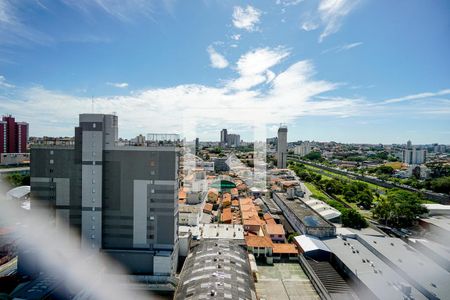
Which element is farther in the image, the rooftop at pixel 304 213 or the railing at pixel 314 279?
the rooftop at pixel 304 213

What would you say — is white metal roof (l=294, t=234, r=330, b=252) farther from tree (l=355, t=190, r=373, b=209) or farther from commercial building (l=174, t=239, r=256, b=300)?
tree (l=355, t=190, r=373, b=209)

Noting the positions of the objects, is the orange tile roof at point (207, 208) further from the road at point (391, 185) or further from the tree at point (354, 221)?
the road at point (391, 185)

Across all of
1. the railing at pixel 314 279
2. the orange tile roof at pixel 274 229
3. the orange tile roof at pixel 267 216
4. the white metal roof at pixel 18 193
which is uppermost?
the white metal roof at pixel 18 193

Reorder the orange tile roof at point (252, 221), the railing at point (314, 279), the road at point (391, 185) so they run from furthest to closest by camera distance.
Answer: the road at point (391, 185) < the orange tile roof at point (252, 221) < the railing at point (314, 279)

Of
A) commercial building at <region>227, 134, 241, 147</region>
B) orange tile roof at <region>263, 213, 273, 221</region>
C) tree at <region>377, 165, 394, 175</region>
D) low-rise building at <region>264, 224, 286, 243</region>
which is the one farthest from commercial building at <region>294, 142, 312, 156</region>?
low-rise building at <region>264, 224, 286, 243</region>

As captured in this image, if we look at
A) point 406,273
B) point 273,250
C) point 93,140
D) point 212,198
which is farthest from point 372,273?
point 212,198

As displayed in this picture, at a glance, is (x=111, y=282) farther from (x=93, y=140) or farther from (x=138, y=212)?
(x=93, y=140)

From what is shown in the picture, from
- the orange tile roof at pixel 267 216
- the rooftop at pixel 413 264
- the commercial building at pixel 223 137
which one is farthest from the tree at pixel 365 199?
the commercial building at pixel 223 137
